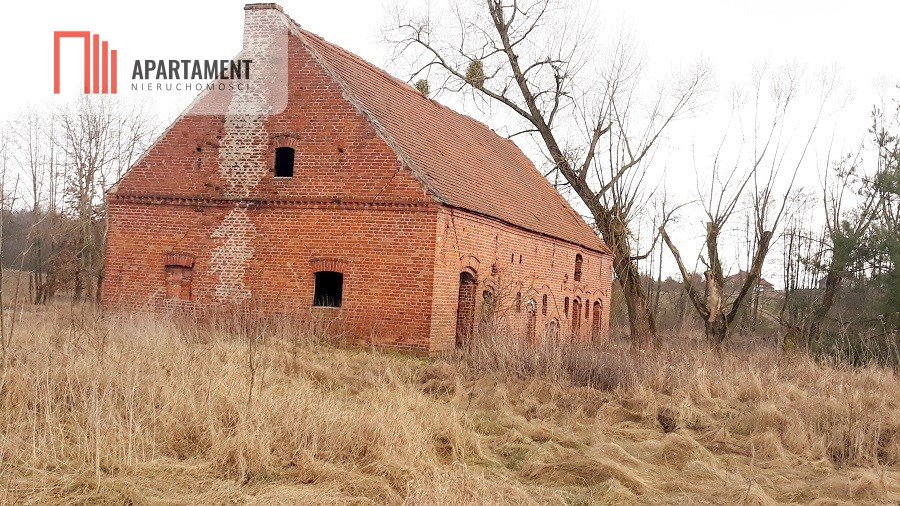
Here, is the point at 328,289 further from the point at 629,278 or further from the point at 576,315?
the point at 629,278

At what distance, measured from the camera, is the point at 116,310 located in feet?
56.4

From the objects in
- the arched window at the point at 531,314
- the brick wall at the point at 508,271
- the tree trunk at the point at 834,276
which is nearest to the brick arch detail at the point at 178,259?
the brick wall at the point at 508,271

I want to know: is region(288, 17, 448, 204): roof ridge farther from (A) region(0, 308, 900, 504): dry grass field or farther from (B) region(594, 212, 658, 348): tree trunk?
(B) region(594, 212, 658, 348): tree trunk

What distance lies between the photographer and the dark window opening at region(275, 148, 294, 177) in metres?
17.1

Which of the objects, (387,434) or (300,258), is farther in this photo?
(300,258)

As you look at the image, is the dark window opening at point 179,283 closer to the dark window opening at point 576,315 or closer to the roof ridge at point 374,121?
the roof ridge at point 374,121

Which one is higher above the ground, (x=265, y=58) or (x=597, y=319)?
(x=265, y=58)

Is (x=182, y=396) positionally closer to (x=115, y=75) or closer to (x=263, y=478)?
(x=263, y=478)

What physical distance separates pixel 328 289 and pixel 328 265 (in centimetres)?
105

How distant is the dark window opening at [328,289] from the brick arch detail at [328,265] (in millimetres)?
300

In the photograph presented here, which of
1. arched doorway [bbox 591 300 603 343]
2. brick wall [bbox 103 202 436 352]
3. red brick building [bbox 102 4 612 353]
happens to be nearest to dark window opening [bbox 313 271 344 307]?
red brick building [bbox 102 4 612 353]

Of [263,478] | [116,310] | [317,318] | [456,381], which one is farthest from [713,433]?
[116,310]

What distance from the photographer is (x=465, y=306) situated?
17922 millimetres

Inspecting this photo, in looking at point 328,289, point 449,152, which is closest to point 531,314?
point 449,152
